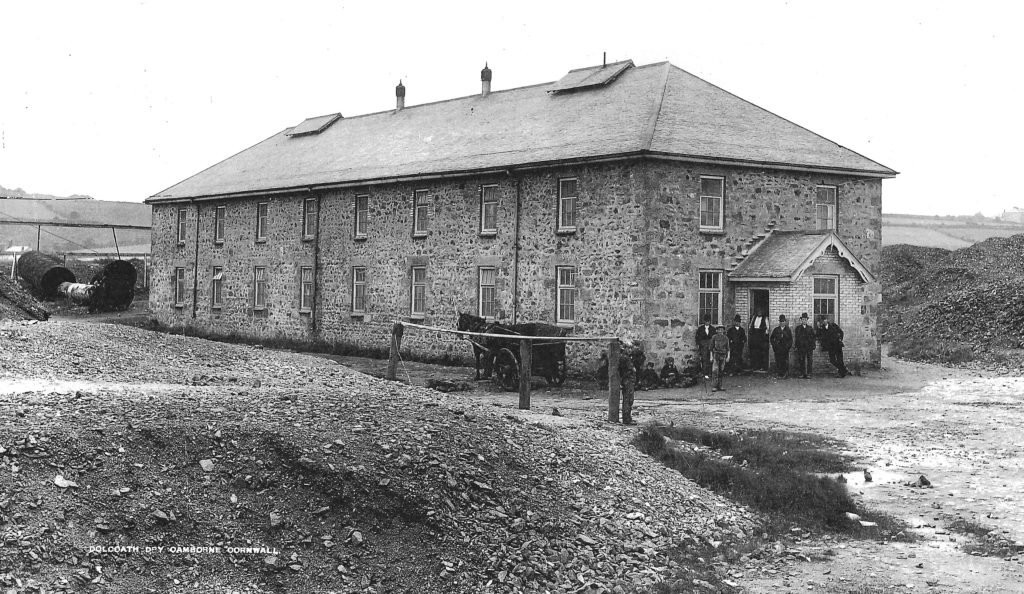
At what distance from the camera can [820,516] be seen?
10.2m

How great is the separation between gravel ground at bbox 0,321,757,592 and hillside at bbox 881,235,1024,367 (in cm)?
2061

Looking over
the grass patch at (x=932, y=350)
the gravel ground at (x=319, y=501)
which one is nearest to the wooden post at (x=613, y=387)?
the gravel ground at (x=319, y=501)

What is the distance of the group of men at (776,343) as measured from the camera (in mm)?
22781

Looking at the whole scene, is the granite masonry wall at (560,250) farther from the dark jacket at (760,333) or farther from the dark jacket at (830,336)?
the dark jacket at (830,336)

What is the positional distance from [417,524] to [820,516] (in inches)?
175

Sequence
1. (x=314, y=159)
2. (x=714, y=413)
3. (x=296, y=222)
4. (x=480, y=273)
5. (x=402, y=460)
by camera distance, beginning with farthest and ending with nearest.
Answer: (x=314, y=159) → (x=296, y=222) → (x=480, y=273) → (x=714, y=413) → (x=402, y=460)

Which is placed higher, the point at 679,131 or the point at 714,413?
the point at 679,131

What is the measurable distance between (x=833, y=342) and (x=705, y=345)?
3.59 metres

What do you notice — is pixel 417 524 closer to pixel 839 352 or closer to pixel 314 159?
pixel 839 352

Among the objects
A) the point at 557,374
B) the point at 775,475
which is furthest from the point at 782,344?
the point at 775,475

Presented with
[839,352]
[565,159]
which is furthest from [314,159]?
[839,352]

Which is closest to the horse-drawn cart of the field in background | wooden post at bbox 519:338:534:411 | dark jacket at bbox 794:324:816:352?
wooden post at bbox 519:338:534:411

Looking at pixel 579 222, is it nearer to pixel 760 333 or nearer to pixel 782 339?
pixel 760 333

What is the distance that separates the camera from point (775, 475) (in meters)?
11.6
